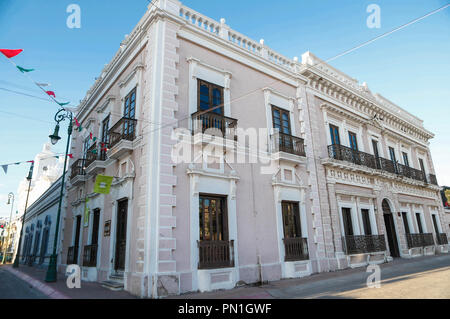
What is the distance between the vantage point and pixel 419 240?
16953 millimetres

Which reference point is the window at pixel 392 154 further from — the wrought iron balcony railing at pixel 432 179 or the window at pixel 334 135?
the window at pixel 334 135

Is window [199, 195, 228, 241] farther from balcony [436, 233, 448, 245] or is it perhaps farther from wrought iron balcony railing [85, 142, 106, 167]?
balcony [436, 233, 448, 245]

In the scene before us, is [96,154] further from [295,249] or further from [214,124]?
[295,249]

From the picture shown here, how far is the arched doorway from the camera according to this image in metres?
15.6

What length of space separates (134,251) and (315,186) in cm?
774

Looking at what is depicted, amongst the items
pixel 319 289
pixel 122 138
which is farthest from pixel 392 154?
pixel 122 138

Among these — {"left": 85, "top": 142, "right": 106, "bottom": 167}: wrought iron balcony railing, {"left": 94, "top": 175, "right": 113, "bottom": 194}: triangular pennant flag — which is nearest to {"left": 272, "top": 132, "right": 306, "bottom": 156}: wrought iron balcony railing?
{"left": 94, "top": 175, "right": 113, "bottom": 194}: triangular pennant flag

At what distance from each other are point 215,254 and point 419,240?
14927mm

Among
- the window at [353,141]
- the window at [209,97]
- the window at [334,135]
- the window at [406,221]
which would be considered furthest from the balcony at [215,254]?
the window at [406,221]

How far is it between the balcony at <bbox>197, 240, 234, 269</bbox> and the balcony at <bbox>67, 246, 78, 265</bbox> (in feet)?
23.7

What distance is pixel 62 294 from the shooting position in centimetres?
746

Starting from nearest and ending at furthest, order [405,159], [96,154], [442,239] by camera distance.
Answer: [96,154]
[442,239]
[405,159]

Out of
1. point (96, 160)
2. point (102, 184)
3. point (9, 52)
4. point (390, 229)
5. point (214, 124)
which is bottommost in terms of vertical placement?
point (390, 229)

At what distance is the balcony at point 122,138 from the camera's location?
9148 millimetres
